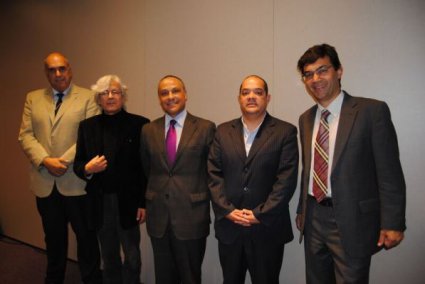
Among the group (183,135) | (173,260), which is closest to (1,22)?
(183,135)

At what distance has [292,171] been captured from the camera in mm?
1899

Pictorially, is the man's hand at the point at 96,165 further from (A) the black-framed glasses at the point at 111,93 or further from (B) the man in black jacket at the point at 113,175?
(A) the black-framed glasses at the point at 111,93

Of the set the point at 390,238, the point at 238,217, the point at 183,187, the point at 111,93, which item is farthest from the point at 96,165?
the point at 390,238

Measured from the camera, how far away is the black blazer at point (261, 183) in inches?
74.1

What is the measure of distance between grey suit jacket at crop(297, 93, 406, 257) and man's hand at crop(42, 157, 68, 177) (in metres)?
1.93

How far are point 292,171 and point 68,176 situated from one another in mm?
1738

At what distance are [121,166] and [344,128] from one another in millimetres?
1515

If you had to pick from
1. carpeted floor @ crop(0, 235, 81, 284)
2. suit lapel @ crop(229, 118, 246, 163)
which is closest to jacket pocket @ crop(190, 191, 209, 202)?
suit lapel @ crop(229, 118, 246, 163)

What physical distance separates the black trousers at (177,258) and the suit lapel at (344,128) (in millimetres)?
1056

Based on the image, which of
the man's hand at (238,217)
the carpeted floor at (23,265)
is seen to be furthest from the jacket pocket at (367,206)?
the carpeted floor at (23,265)

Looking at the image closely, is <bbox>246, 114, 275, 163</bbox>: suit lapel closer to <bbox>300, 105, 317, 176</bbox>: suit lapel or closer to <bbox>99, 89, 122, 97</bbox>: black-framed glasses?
<bbox>300, 105, 317, 176</bbox>: suit lapel

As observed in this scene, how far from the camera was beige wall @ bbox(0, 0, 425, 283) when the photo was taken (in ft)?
6.72

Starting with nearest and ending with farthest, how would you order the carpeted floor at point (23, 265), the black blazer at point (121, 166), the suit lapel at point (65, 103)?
1. the black blazer at point (121, 166)
2. the suit lapel at point (65, 103)
3. the carpeted floor at point (23, 265)

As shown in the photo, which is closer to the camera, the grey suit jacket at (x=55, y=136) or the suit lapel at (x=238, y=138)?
the suit lapel at (x=238, y=138)
